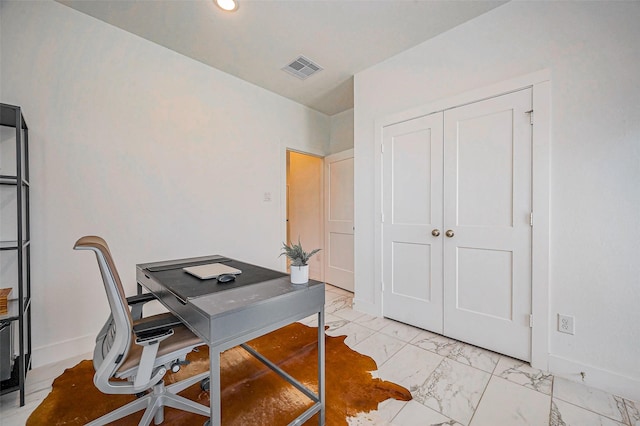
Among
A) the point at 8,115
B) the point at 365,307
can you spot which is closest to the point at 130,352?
the point at 8,115

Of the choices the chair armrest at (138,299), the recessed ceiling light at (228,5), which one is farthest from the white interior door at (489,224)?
the chair armrest at (138,299)

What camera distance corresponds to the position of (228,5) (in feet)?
6.64

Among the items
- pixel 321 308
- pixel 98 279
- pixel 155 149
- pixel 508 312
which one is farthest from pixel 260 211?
pixel 508 312

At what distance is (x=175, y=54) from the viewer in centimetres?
263

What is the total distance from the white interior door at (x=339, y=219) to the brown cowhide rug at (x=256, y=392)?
179cm

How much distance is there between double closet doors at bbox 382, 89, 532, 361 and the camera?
79.1 inches

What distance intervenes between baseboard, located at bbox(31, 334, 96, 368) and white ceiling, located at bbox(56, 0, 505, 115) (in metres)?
2.67

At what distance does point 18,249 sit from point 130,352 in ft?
3.53

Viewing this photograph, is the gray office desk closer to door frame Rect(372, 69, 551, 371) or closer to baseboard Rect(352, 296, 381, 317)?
baseboard Rect(352, 296, 381, 317)

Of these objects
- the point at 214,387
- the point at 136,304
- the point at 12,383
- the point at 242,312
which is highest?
the point at 242,312

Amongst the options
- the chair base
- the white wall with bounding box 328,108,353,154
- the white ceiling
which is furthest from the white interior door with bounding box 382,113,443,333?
the chair base

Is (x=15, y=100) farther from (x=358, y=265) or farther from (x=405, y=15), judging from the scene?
(x=358, y=265)

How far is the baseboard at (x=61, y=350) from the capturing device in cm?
195

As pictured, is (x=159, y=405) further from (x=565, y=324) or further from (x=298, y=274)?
(x=565, y=324)
